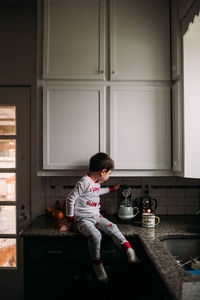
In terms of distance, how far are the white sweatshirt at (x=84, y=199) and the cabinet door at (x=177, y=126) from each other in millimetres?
644

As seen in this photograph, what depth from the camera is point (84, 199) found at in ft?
6.53

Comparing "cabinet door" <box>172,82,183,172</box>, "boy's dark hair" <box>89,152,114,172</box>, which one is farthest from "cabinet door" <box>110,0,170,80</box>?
"boy's dark hair" <box>89,152,114,172</box>

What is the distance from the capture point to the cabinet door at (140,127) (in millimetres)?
2086

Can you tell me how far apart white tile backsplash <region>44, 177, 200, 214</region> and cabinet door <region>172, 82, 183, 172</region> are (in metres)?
0.45

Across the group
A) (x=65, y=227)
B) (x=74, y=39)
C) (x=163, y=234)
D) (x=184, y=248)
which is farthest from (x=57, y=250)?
(x=74, y=39)

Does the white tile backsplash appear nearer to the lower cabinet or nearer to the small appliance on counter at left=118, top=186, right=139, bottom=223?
the small appliance on counter at left=118, top=186, right=139, bottom=223

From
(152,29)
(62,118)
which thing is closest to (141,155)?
(62,118)

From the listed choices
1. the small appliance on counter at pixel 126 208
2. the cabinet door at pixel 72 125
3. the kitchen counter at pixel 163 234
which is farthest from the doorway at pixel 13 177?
the small appliance on counter at pixel 126 208

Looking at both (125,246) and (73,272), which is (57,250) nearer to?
(73,272)

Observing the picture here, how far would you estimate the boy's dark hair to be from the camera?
1.94 meters

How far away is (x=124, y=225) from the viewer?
6.73ft

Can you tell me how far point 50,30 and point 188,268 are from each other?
2.01 meters

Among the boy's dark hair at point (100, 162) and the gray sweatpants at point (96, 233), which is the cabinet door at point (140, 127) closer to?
the boy's dark hair at point (100, 162)

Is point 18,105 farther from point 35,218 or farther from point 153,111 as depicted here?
point 153,111
